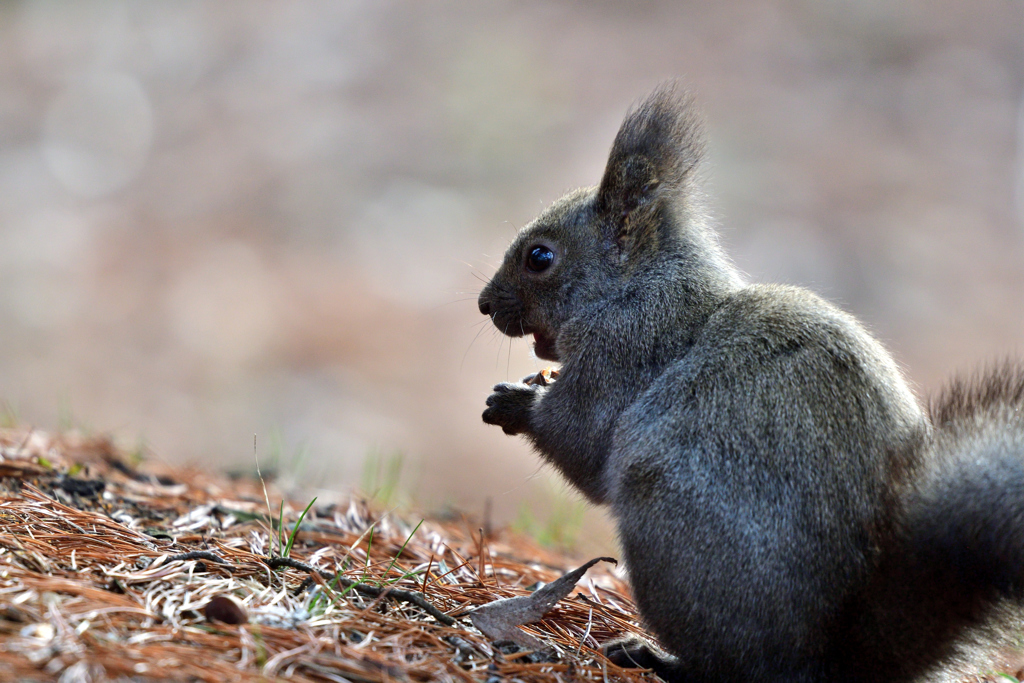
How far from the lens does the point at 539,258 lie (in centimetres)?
328

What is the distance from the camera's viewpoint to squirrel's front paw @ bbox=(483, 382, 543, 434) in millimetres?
3014

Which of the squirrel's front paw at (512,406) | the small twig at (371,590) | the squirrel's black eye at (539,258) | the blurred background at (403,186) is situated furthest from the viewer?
the blurred background at (403,186)

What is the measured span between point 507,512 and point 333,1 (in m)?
9.57

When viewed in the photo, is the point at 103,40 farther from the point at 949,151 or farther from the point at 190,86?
the point at 949,151

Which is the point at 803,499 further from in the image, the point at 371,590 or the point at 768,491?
the point at 371,590

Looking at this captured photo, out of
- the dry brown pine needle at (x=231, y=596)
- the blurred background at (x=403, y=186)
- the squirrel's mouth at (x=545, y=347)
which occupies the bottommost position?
the dry brown pine needle at (x=231, y=596)

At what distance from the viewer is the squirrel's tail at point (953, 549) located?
6.50 ft

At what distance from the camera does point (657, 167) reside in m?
3.13

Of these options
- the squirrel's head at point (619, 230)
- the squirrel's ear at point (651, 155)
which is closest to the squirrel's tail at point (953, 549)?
the squirrel's head at point (619, 230)

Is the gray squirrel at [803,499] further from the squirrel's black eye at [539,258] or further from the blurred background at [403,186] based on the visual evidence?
the blurred background at [403,186]

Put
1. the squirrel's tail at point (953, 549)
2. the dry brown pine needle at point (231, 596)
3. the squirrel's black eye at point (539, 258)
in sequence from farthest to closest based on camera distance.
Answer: the squirrel's black eye at point (539, 258), the squirrel's tail at point (953, 549), the dry brown pine needle at point (231, 596)

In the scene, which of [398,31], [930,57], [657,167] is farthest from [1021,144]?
[657,167]

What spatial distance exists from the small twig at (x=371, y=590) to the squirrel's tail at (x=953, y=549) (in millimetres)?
999

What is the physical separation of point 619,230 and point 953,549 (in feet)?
5.13
